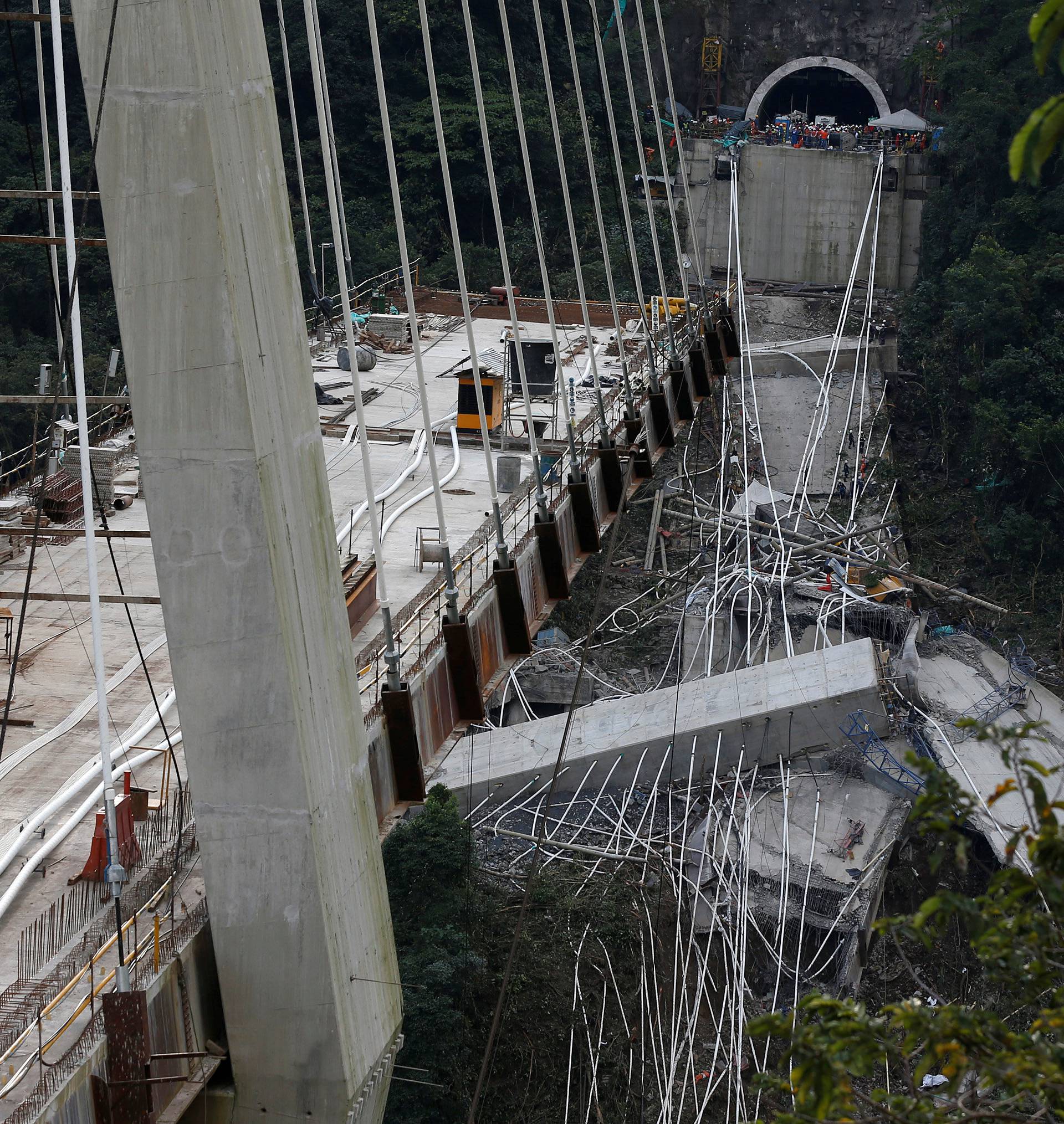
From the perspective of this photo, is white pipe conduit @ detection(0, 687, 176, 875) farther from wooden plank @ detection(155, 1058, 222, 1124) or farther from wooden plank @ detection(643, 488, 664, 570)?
wooden plank @ detection(643, 488, 664, 570)

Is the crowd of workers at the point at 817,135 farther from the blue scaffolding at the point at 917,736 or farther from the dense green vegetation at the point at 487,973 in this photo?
the dense green vegetation at the point at 487,973

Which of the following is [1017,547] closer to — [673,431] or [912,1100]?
[673,431]

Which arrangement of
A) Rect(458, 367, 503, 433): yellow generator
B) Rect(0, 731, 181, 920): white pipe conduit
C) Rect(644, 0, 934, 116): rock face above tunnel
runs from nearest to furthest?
Rect(0, 731, 181, 920): white pipe conduit
Rect(458, 367, 503, 433): yellow generator
Rect(644, 0, 934, 116): rock face above tunnel

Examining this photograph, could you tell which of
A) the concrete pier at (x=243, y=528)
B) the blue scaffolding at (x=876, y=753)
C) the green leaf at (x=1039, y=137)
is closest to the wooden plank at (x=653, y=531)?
the blue scaffolding at (x=876, y=753)

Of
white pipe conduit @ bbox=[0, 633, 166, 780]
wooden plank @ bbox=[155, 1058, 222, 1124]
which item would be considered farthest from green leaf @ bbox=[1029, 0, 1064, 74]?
white pipe conduit @ bbox=[0, 633, 166, 780]

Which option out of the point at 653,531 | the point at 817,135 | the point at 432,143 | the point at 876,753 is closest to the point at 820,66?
the point at 817,135

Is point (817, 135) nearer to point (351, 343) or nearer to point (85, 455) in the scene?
point (351, 343)
